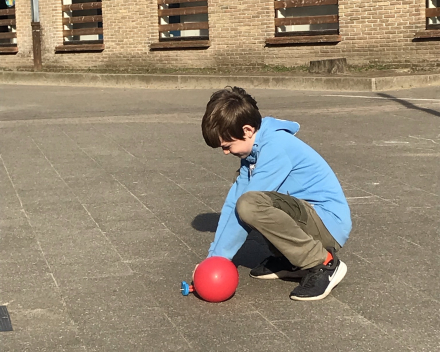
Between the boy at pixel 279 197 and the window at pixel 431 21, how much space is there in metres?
13.6

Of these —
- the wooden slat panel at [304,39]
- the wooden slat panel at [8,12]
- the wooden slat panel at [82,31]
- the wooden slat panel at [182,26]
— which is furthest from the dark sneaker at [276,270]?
the wooden slat panel at [8,12]

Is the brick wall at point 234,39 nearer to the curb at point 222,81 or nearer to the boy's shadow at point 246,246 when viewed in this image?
the curb at point 222,81

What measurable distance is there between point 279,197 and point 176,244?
4.32 feet

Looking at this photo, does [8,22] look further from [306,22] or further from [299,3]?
[306,22]

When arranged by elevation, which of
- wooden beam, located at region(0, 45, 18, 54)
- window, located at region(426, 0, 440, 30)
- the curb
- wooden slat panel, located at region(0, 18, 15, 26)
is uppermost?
wooden slat panel, located at region(0, 18, 15, 26)

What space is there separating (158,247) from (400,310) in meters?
1.81

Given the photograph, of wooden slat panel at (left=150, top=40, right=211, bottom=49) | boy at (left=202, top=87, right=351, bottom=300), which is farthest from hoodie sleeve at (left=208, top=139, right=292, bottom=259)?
wooden slat panel at (left=150, top=40, right=211, bottom=49)

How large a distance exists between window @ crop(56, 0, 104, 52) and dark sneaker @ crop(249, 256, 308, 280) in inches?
799

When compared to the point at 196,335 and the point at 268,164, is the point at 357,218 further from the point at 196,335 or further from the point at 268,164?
the point at 196,335

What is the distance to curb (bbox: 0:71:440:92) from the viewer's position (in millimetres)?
15219

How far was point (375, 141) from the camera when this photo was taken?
31.3 ft

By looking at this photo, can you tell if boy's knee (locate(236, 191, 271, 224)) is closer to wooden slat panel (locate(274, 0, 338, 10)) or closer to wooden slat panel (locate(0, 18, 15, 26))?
wooden slat panel (locate(274, 0, 338, 10))

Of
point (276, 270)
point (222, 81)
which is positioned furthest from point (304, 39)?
point (276, 270)

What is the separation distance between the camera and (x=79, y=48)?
81.0 feet
